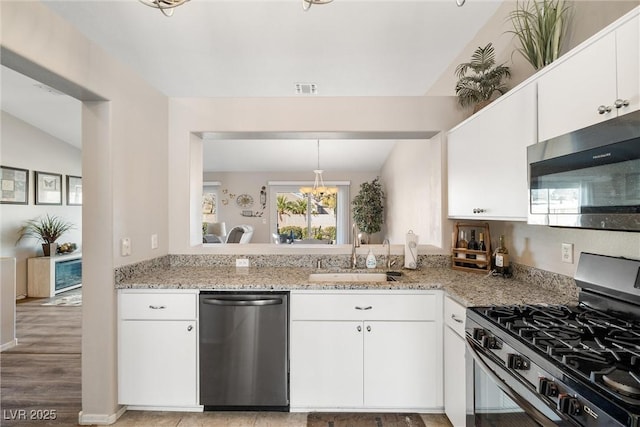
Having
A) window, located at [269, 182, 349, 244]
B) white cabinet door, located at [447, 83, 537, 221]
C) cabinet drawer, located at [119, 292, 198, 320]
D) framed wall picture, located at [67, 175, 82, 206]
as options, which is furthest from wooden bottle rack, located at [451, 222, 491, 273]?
framed wall picture, located at [67, 175, 82, 206]

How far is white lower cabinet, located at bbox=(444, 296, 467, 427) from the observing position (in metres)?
1.84

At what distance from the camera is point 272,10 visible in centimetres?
247

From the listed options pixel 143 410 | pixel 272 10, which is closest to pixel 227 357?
pixel 143 410

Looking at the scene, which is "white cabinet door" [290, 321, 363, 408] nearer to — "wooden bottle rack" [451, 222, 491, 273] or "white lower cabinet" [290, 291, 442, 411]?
"white lower cabinet" [290, 291, 442, 411]

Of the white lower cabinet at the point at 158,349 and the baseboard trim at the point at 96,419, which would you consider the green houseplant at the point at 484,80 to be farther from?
the baseboard trim at the point at 96,419

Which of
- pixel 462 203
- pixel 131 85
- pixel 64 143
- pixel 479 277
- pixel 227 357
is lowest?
pixel 227 357

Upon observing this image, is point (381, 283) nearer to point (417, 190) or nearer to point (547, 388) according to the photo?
point (547, 388)

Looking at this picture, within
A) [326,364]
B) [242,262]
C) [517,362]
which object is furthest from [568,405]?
[242,262]

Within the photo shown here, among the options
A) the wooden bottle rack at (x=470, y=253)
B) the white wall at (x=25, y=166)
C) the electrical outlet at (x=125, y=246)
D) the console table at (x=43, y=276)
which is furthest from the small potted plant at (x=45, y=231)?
the wooden bottle rack at (x=470, y=253)

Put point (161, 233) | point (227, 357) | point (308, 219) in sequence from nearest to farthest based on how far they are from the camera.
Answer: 1. point (227, 357)
2. point (161, 233)
3. point (308, 219)

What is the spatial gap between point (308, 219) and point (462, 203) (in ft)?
21.3

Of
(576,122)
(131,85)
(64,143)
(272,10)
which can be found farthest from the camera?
(64,143)

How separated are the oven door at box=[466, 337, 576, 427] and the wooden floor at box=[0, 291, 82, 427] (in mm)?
2380

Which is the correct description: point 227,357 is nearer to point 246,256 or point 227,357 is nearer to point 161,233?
point 246,256
